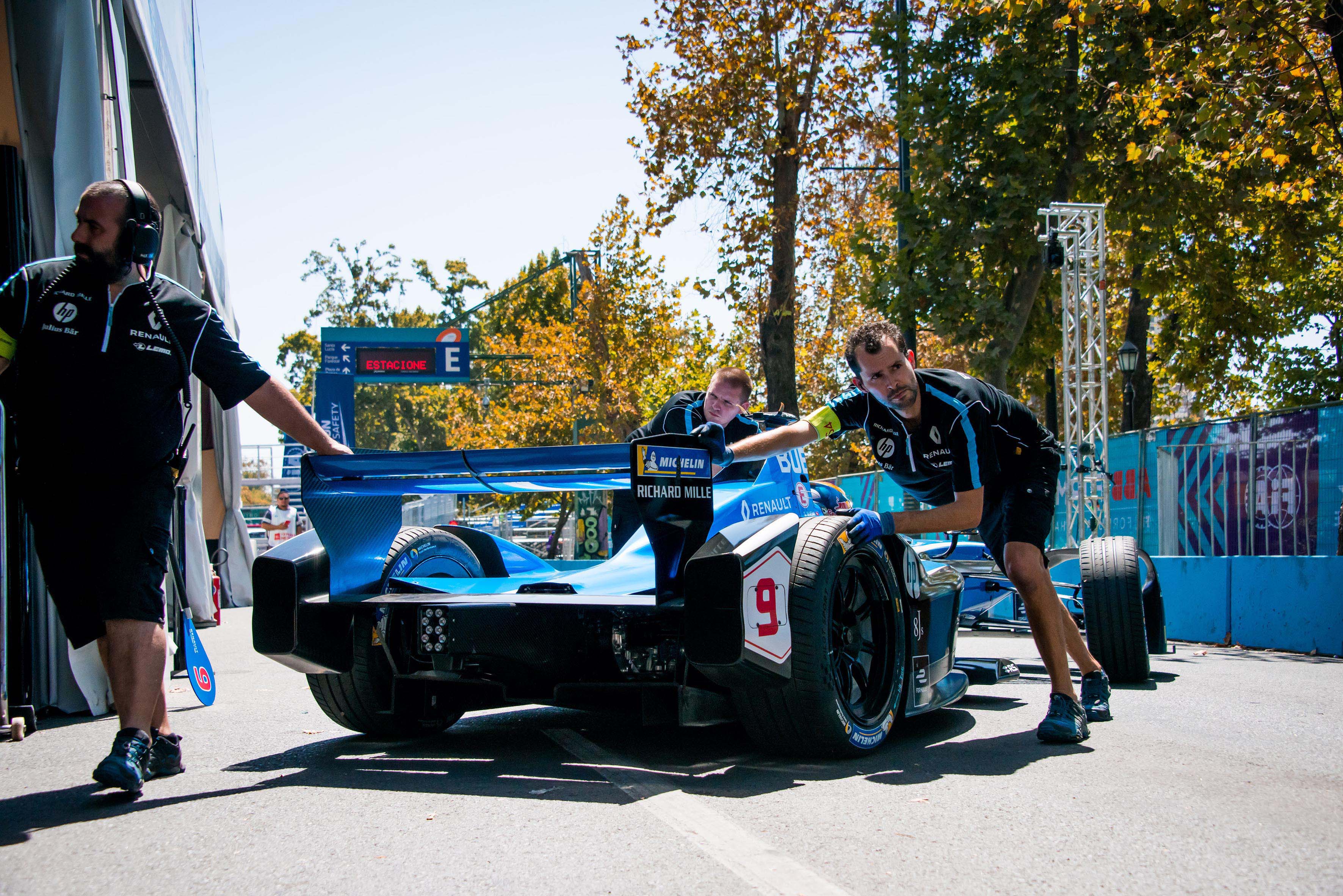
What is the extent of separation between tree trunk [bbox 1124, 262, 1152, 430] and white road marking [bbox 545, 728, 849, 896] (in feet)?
73.7

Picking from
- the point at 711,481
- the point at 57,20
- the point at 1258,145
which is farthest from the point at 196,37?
the point at 1258,145

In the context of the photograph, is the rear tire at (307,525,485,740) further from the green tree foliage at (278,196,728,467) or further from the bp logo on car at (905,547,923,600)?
the green tree foliage at (278,196,728,467)

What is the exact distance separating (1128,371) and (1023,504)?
18.5 m

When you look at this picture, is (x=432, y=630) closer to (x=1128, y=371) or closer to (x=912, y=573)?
(x=912, y=573)

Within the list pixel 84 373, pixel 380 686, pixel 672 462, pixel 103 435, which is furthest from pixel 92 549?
pixel 672 462

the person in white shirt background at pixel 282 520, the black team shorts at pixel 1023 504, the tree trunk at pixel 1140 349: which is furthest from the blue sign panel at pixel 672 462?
the person in white shirt background at pixel 282 520

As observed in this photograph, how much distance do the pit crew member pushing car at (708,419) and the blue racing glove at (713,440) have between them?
1.48 metres

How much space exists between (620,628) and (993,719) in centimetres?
201

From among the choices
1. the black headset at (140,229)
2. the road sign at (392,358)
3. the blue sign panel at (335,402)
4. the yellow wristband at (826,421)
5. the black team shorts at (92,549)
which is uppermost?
the road sign at (392,358)

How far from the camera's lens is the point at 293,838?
2863mm

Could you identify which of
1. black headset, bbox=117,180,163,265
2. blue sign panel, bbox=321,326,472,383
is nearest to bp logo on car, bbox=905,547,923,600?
black headset, bbox=117,180,163,265

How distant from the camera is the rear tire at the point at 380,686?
13.9 ft

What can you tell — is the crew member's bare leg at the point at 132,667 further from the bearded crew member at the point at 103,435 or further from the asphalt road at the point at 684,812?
the asphalt road at the point at 684,812

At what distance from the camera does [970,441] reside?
4.29 m
